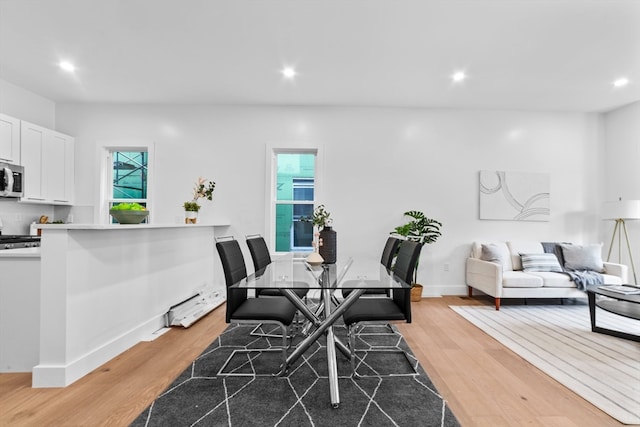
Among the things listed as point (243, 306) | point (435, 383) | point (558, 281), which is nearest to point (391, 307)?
point (435, 383)

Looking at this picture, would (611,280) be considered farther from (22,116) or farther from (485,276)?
(22,116)

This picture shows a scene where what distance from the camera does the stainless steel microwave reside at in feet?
11.0

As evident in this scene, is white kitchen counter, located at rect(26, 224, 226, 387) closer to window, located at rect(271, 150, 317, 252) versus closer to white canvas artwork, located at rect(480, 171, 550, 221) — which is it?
window, located at rect(271, 150, 317, 252)

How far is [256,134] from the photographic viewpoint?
452cm

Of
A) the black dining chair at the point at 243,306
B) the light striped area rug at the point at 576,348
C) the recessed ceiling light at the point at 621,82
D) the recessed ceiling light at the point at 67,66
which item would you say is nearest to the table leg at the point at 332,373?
the black dining chair at the point at 243,306

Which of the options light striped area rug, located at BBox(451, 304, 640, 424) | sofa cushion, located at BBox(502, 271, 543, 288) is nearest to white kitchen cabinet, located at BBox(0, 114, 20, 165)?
light striped area rug, located at BBox(451, 304, 640, 424)

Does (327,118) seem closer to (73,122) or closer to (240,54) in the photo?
(240,54)

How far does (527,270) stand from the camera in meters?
4.04

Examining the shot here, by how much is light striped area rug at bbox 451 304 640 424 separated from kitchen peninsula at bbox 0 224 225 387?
330 centimetres

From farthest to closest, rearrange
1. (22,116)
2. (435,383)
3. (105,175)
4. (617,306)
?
1. (105,175)
2. (22,116)
3. (617,306)
4. (435,383)

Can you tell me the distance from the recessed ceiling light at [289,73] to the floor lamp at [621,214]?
454 centimetres

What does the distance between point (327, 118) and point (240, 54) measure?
5.57 feet

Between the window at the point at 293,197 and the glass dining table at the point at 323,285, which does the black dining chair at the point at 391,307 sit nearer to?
the glass dining table at the point at 323,285

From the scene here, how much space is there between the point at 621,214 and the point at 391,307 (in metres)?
4.02
